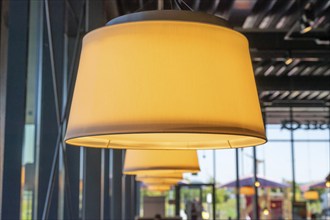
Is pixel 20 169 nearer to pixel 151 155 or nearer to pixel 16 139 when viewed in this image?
pixel 16 139

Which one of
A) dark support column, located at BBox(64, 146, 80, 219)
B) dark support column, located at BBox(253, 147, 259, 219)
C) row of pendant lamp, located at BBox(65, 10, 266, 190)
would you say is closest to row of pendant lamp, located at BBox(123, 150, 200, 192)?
row of pendant lamp, located at BBox(65, 10, 266, 190)

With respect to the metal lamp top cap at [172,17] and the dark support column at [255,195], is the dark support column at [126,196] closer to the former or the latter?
the dark support column at [255,195]

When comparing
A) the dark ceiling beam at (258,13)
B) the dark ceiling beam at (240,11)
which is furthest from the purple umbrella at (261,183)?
the dark ceiling beam at (240,11)

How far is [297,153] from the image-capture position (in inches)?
740

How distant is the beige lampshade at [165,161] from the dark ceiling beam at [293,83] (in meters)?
10.3

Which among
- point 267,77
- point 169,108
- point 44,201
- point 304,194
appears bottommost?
point 304,194

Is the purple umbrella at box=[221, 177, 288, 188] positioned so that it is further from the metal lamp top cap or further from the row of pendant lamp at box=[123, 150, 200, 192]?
the metal lamp top cap

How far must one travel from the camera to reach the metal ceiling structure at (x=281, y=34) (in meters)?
7.56

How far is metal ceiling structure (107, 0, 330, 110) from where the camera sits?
7559 millimetres

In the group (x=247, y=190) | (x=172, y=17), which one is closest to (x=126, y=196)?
(x=247, y=190)

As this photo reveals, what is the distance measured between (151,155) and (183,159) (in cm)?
20

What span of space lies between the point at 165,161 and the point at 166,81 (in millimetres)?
1671

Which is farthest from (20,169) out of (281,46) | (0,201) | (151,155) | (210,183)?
(210,183)

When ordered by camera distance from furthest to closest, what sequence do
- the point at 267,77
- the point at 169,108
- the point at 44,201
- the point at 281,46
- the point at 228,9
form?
the point at 267,77 → the point at 281,46 → the point at 228,9 → the point at 44,201 → the point at 169,108
